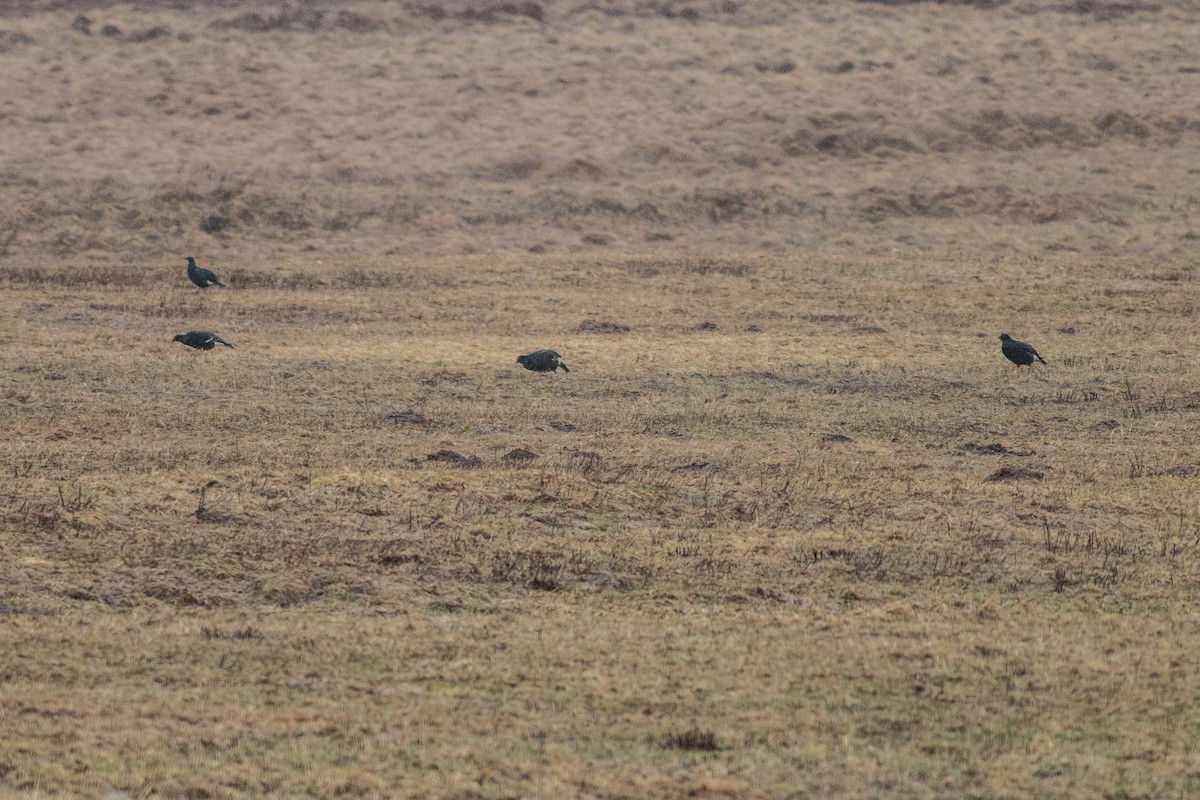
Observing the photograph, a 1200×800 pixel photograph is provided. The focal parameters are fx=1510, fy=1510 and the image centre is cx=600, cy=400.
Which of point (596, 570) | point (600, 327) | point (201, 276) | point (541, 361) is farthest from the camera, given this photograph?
point (201, 276)

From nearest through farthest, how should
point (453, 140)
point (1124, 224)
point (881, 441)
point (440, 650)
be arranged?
point (440, 650) → point (881, 441) → point (1124, 224) → point (453, 140)

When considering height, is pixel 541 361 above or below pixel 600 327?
above

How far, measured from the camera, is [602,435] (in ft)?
61.5

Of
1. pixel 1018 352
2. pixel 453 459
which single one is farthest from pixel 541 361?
pixel 1018 352

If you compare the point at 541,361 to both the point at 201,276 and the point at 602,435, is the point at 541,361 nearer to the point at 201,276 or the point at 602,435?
the point at 602,435

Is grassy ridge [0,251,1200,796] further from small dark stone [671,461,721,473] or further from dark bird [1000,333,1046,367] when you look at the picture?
dark bird [1000,333,1046,367]

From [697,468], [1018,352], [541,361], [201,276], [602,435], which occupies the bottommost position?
[201,276]

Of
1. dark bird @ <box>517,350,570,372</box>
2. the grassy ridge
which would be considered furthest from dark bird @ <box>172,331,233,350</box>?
dark bird @ <box>517,350,570,372</box>

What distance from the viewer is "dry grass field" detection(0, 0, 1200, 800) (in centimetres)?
957

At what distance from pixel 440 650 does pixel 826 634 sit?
2.94 metres

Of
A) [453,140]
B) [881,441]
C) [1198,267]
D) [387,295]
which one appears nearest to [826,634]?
[881,441]

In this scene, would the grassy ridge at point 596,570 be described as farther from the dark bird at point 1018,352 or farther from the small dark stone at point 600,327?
the small dark stone at point 600,327

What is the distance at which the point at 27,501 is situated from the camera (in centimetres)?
1416

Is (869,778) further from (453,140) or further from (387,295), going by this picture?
(453,140)
